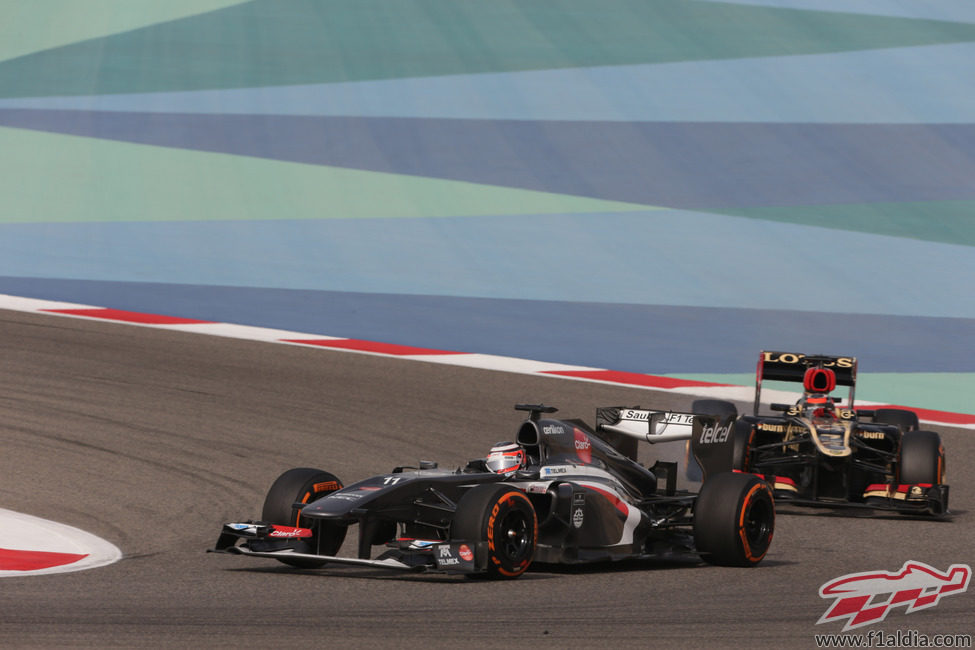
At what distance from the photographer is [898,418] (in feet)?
47.2

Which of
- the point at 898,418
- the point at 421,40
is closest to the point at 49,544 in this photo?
the point at 898,418

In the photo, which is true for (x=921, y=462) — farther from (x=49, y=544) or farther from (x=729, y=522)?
(x=49, y=544)

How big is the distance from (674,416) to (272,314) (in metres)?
10.2

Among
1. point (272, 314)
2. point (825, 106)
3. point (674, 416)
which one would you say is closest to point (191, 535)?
point (674, 416)

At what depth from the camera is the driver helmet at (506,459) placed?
33.2 feet

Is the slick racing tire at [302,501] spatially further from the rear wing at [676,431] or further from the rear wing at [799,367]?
the rear wing at [799,367]

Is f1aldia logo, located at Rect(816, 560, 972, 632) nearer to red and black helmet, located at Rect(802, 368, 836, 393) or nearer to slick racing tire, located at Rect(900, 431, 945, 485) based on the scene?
slick racing tire, located at Rect(900, 431, 945, 485)

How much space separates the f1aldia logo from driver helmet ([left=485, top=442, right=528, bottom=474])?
2.12 metres

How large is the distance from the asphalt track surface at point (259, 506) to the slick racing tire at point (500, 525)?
0.17 meters

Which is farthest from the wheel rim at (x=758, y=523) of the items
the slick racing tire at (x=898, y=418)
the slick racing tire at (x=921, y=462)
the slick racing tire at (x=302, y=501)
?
the slick racing tire at (x=898, y=418)

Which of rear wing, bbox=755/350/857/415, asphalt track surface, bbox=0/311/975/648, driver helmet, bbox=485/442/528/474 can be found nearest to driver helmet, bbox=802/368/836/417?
rear wing, bbox=755/350/857/415

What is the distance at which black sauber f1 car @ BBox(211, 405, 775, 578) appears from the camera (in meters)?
9.15

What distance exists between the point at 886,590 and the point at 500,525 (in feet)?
8.14

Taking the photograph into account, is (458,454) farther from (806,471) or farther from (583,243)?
(583,243)
